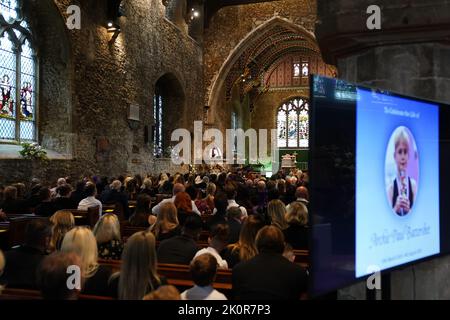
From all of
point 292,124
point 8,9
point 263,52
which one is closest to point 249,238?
point 8,9

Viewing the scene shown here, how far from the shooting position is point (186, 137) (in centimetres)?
1753

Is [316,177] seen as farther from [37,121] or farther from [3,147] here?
[37,121]

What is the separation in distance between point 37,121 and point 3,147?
1600 mm

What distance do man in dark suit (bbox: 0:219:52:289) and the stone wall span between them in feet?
22.2

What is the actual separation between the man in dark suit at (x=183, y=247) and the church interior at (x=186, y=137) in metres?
0.01

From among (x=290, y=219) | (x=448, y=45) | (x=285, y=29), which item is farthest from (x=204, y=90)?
(x=448, y=45)

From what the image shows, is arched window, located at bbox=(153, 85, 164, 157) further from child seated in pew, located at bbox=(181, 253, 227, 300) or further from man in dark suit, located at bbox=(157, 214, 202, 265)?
child seated in pew, located at bbox=(181, 253, 227, 300)

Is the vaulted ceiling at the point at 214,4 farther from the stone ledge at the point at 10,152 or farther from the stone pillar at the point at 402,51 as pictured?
the stone pillar at the point at 402,51

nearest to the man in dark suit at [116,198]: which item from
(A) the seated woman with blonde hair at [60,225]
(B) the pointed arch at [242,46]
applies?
(A) the seated woman with blonde hair at [60,225]

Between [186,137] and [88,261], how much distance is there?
14.7 m

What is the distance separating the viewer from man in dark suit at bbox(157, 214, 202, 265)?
3732 mm

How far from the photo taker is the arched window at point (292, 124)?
29.2 metres

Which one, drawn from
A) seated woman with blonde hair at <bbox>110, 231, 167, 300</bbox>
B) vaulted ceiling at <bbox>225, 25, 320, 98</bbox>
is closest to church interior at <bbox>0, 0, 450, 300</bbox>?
seated woman with blonde hair at <bbox>110, 231, 167, 300</bbox>
